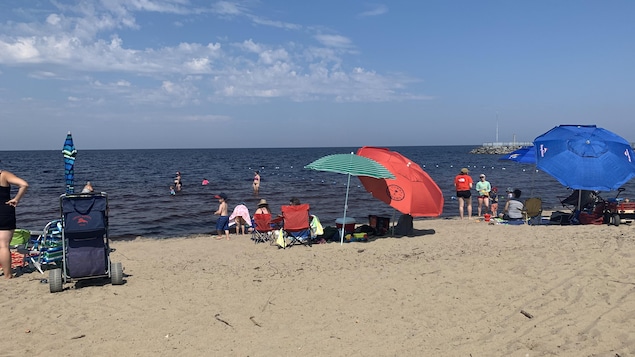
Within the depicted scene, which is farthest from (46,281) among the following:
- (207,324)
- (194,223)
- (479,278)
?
(194,223)

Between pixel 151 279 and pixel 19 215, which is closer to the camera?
pixel 151 279

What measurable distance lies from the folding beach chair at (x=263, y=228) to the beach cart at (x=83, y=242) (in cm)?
394

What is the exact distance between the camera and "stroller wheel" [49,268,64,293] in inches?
271

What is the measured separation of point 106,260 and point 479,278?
5894 millimetres

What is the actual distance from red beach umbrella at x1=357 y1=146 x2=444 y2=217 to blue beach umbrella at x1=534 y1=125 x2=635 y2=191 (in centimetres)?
271

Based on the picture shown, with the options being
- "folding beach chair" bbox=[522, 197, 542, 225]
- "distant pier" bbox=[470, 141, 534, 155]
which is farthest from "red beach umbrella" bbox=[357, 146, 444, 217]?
"distant pier" bbox=[470, 141, 534, 155]

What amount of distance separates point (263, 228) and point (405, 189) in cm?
350

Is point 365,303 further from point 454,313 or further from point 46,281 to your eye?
point 46,281

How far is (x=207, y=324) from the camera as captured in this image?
5.61m

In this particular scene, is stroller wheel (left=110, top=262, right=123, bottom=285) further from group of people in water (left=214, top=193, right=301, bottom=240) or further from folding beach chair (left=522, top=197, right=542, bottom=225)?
folding beach chair (left=522, top=197, right=542, bottom=225)

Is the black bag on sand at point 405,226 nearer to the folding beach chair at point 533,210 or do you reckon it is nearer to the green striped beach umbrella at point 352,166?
the green striped beach umbrella at point 352,166

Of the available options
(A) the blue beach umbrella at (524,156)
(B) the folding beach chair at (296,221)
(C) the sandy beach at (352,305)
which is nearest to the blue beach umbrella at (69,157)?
(C) the sandy beach at (352,305)

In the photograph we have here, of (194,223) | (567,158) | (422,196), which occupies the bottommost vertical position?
(194,223)

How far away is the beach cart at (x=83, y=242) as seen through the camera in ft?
22.9
